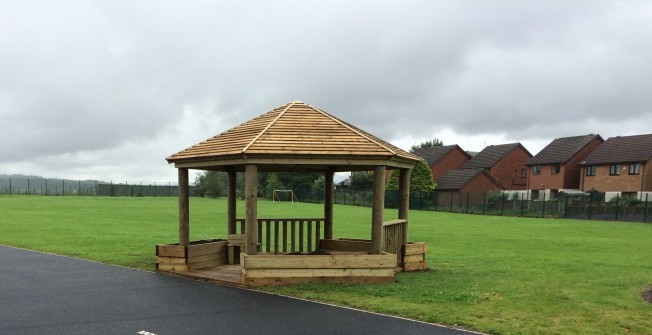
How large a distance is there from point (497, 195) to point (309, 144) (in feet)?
126

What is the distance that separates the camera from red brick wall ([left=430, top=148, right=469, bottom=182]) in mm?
61688

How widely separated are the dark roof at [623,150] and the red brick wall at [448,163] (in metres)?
17.4

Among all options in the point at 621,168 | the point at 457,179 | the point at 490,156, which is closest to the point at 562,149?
the point at 621,168

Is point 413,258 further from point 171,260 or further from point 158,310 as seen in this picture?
point 158,310

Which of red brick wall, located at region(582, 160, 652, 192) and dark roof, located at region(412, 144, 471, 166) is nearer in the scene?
red brick wall, located at region(582, 160, 652, 192)

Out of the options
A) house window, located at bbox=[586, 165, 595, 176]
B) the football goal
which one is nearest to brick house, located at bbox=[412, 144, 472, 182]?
house window, located at bbox=[586, 165, 595, 176]

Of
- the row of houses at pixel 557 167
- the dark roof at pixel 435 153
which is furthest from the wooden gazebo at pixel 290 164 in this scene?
the dark roof at pixel 435 153

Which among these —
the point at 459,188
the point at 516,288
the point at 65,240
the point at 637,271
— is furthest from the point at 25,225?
the point at 459,188

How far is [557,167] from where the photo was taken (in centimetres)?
5231

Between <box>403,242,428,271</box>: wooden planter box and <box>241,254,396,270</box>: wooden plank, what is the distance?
70.5 inches

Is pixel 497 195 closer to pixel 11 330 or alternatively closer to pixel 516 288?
pixel 516 288

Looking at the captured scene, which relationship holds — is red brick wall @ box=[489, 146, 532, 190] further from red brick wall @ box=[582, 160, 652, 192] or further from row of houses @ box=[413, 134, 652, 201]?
red brick wall @ box=[582, 160, 652, 192]

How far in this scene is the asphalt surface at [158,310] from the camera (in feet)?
20.6

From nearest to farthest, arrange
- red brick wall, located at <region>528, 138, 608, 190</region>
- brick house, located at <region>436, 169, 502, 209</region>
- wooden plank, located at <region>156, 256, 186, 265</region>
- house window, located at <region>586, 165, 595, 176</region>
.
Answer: wooden plank, located at <region>156, 256, 186, 265</region>
house window, located at <region>586, 165, 595, 176</region>
red brick wall, located at <region>528, 138, 608, 190</region>
brick house, located at <region>436, 169, 502, 209</region>
